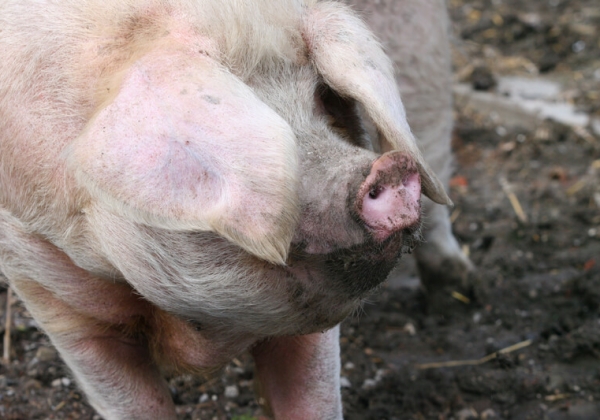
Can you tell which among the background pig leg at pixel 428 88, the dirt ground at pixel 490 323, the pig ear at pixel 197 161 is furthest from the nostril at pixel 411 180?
the background pig leg at pixel 428 88

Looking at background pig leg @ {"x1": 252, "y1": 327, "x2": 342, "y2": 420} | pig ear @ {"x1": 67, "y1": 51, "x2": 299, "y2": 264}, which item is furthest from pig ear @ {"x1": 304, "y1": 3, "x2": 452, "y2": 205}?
background pig leg @ {"x1": 252, "y1": 327, "x2": 342, "y2": 420}

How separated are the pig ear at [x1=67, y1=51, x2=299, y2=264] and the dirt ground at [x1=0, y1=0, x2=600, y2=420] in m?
0.97

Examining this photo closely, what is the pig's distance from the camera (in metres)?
1.98

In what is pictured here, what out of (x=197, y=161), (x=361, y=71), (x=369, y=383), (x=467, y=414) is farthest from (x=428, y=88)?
(x=197, y=161)

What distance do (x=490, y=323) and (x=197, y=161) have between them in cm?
276

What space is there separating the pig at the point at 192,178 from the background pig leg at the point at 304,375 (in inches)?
0.9

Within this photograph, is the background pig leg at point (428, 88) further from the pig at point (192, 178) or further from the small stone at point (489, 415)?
the pig at point (192, 178)

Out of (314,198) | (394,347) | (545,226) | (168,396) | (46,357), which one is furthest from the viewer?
(545,226)

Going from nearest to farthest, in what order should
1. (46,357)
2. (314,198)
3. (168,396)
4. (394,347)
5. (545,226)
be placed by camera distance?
(314,198) < (168,396) < (46,357) < (394,347) < (545,226)

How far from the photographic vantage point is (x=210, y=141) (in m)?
1.98

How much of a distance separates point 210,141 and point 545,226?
A: 346cm

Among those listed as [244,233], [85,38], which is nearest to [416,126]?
[85,38]

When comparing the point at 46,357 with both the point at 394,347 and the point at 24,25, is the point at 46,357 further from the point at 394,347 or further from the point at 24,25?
the point at 24,25

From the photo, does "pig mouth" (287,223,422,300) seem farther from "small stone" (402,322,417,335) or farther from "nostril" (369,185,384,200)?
"small stone" (402,322,417,335)
